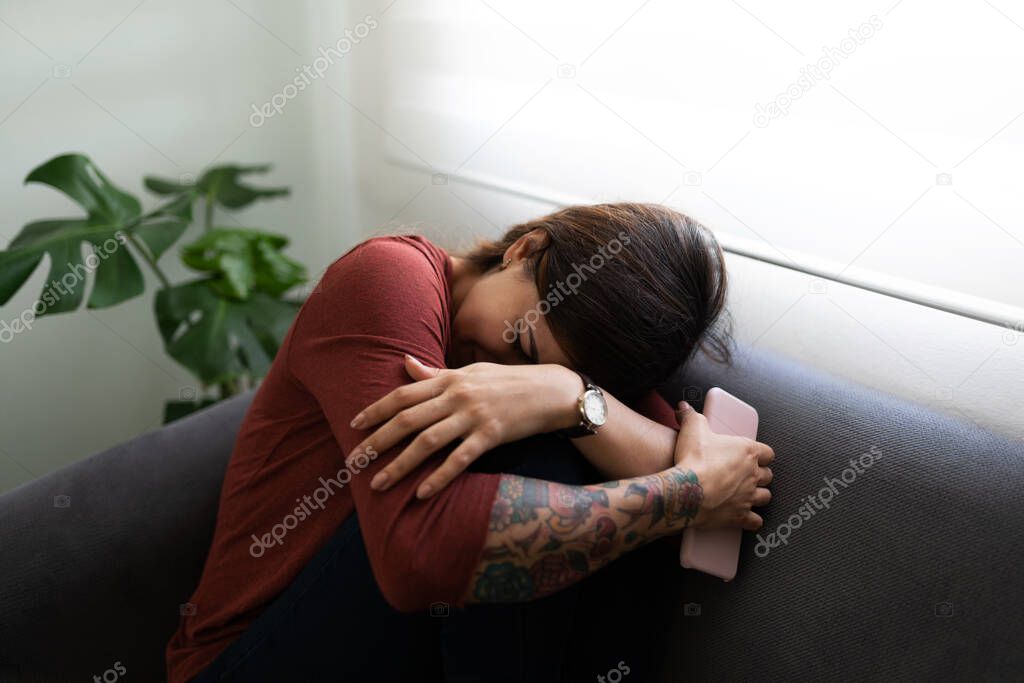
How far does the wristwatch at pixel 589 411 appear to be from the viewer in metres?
0.86

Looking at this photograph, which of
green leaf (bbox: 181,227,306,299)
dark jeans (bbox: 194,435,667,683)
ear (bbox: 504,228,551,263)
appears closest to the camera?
dark jeans (bbox: 194,435,667,683)

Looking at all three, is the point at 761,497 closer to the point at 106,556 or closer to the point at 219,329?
the point at 106,556

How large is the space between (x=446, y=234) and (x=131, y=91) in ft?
2.57

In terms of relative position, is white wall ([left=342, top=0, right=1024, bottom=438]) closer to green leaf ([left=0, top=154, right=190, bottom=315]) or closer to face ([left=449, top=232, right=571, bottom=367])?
face ([left=449, top=232, right=571, bottom=367])

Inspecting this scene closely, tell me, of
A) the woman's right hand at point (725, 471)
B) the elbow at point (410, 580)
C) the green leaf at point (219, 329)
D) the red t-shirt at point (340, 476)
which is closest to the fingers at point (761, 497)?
the woman's right hand at point (725, 471)

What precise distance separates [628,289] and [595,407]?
0.44 feet

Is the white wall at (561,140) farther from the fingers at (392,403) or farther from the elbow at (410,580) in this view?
the elbow at (410,580)

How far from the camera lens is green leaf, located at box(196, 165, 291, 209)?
179 cm

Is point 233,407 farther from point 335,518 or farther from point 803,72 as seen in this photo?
point 803,72

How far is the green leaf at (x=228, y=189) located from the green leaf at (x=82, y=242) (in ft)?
0.79

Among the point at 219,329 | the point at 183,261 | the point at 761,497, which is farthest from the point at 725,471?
the point at 183,261

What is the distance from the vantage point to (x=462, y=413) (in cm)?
79

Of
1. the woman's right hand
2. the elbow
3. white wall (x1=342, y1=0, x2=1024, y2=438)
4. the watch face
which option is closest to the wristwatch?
the watch face

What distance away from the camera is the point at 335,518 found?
0.92 m
